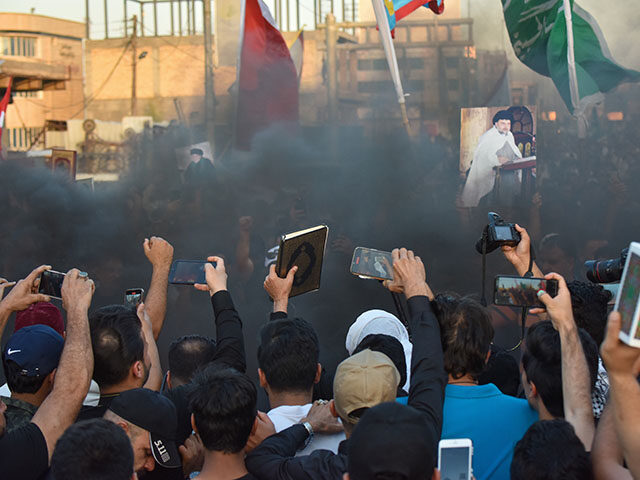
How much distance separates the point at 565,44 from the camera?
6035 millimetres

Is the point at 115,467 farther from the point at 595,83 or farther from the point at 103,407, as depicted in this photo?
the point at 595,83

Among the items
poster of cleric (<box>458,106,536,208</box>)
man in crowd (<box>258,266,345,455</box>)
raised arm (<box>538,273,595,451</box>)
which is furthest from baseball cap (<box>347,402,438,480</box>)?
poster of cleric (<box>458,106,536,208</box>)

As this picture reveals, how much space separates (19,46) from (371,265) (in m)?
27.1

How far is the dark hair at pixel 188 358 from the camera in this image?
2.60 meters

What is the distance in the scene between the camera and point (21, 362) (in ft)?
6.98

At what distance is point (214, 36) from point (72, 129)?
290 inches

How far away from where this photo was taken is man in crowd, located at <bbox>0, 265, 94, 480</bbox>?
1.78 meters

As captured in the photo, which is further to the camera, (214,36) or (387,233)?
(214,36)

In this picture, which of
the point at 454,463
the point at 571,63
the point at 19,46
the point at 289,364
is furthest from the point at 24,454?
the point at 19,46

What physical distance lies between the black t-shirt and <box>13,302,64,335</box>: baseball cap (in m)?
1.19

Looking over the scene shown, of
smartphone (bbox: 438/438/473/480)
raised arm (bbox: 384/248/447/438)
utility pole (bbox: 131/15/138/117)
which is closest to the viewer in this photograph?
smartphone (bbox: 438/438/473/480)

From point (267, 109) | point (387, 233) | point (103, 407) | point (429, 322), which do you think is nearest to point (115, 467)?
point (103, 407)

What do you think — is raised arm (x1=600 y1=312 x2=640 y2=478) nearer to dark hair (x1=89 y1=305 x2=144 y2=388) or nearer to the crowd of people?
the crowd of people

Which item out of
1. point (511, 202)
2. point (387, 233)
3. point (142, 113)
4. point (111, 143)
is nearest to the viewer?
point (511, 202)
